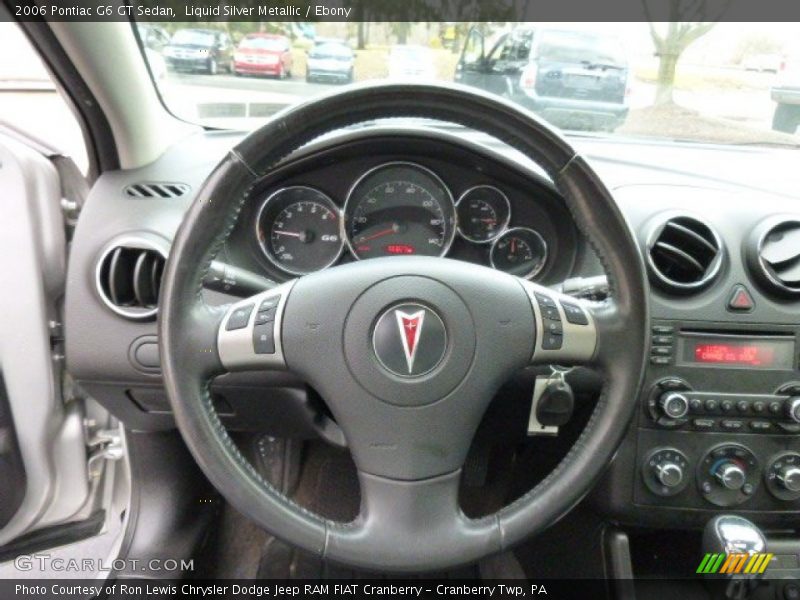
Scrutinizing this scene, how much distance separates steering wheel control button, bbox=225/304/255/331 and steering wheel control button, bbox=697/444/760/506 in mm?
1099

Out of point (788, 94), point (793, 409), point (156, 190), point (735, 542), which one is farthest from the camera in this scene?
point (788, 94)

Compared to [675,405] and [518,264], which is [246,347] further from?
[675,405]

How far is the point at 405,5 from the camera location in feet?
5.51

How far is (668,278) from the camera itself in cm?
163

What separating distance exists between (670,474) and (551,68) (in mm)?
1005

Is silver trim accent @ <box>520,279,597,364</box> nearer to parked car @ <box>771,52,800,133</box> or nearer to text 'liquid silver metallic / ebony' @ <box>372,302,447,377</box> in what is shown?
text 'liquid silver metallic / ebony' @ <box>372,302,447,377</box>

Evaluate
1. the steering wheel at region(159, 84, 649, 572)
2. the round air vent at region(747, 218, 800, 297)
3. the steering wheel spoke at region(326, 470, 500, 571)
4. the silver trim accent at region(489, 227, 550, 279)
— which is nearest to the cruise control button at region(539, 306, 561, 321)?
the steering wheel at region(159, 84, 649, 572)

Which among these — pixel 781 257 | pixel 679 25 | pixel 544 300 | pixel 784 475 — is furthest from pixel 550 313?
pixel 679 25

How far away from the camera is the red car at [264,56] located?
1.74 meters

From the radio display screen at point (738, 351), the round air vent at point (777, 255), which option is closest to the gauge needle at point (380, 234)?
the radio display screen at point (738, 351)

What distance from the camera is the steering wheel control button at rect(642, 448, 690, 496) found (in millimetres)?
1637

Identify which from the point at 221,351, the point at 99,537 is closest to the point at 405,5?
the point at 221,351

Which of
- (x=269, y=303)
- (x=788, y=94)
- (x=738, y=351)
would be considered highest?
(x=788, y=94)

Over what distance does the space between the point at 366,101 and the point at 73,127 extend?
99cm
